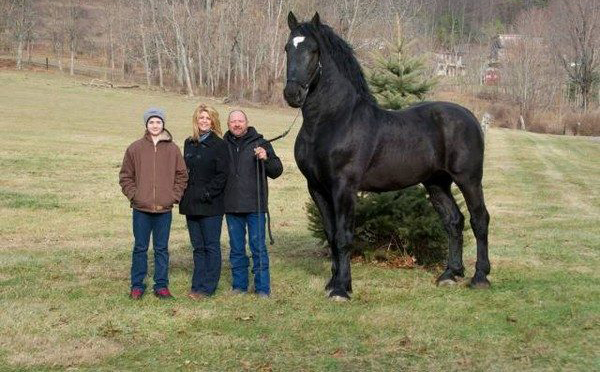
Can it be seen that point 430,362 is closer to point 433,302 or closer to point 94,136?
point 433,302

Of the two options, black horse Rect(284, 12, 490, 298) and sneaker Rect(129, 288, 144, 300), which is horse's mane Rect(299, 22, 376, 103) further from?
sneaker Rect(129, 288, 144, 300)

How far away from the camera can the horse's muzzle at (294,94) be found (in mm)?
6535

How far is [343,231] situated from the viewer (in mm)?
7020

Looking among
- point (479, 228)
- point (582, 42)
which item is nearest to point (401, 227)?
point (479, 228)

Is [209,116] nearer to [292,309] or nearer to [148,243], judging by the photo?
[148,243]

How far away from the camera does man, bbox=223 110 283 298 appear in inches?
284

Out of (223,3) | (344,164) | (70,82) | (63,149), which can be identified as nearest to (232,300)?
(344,164)

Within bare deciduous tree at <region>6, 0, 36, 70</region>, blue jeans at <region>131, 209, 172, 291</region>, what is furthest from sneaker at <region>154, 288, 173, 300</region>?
bare deciduous tree at <region>6, 0, 36, 70</region>

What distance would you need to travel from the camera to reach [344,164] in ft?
22.7

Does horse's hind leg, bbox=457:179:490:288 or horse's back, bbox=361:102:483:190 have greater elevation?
horse's back, bbox=361:102:483:190

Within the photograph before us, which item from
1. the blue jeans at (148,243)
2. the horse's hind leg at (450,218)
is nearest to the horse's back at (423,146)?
the horse's hind leg at (450,218)

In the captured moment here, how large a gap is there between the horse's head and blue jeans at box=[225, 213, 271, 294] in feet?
4.60

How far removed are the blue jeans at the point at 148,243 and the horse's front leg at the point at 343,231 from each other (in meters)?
1.72

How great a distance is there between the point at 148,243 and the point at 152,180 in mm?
700
